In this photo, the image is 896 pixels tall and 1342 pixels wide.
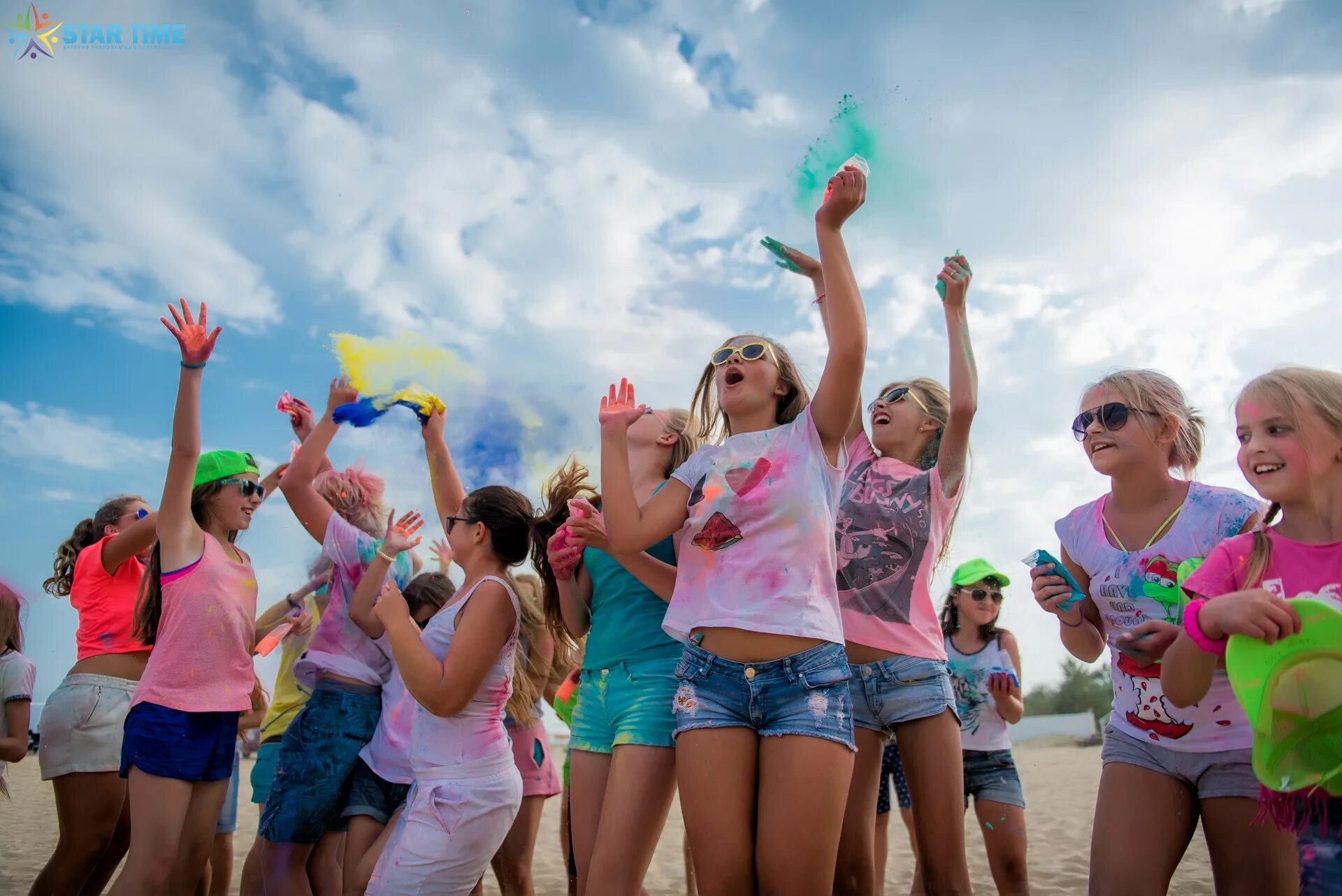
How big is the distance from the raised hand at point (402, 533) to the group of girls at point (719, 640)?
12mm

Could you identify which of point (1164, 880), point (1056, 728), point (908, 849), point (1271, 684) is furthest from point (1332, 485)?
point (1056, 728)

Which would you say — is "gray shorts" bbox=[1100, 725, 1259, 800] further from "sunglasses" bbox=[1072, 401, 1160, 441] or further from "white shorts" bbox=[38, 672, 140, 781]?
"white shorts" bbox=[38, 672, 140, 781]

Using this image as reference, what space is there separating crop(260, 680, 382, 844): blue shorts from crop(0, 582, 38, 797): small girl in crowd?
2.05 metres

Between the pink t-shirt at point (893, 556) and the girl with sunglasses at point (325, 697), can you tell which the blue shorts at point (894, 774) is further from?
the girl with sunglasses at point (325, 697)

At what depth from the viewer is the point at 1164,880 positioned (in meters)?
3.00

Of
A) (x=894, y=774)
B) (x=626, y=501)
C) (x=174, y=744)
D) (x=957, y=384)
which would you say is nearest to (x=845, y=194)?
(x=957, y=384)

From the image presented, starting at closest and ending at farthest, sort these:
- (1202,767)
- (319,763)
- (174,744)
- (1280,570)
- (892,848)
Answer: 1. (1280,570)
2. (1202,767)
3. (174,744)
4. (319,763)
5. (892,848)

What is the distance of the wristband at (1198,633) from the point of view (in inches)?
98.0

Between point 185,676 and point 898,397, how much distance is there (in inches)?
138

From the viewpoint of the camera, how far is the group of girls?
2775 millimetres

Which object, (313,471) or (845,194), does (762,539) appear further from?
(313,471)

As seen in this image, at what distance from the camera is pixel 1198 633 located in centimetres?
251

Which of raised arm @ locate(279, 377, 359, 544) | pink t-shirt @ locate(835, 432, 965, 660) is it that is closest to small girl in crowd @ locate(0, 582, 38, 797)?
raised arm @ locate(279, 377, 359, 544)

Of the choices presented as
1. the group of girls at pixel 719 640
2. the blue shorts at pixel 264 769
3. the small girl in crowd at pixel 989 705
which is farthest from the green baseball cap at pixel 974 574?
the blue shorts at pixel 264 769
